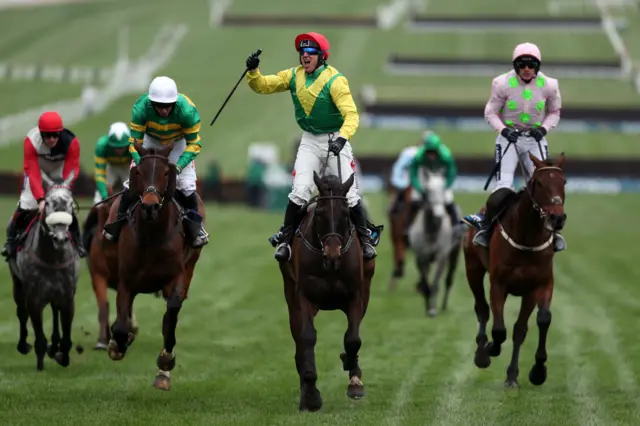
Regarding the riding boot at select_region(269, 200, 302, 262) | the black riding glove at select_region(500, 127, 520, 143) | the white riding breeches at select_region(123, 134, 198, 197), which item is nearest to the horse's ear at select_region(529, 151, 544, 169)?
the black riding glove at select_region(500, 127, 520, 143)

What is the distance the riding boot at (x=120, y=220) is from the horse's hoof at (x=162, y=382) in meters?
1.41

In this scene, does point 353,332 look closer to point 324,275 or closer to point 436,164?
point 324,275

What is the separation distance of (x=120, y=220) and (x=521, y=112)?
14.0ft

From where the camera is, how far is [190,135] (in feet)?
45.5

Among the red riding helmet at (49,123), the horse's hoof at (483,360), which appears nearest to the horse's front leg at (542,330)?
the horse's hoof at (483,360)

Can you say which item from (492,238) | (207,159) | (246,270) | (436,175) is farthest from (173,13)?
(492,238)

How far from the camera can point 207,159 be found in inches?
2178

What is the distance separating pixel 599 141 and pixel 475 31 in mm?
30069

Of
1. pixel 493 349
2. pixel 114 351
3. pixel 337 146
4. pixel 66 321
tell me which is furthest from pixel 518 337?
pixel 66 321

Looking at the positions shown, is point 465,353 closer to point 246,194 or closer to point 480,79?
point 246,194

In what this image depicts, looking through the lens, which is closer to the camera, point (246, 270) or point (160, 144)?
point (160, 144)

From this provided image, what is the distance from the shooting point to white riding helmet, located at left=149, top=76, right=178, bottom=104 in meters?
13.4

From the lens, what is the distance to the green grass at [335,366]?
40.8ft

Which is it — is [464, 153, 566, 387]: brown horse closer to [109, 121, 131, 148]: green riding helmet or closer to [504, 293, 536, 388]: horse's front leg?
[504, 293, 536, 388]: horse's front leg
